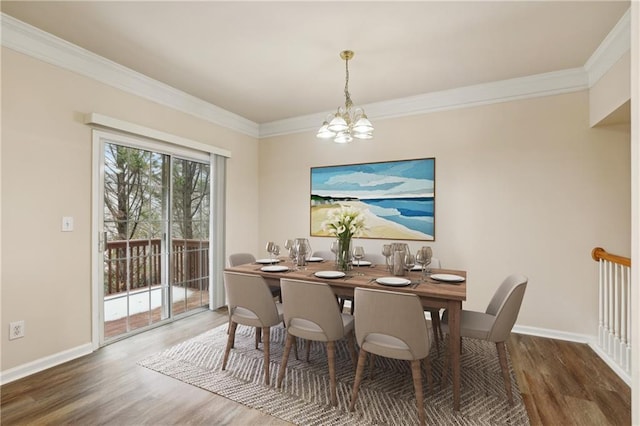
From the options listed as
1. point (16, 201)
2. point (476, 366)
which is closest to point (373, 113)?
point (476, 366)

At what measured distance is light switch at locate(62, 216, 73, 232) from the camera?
259 cm

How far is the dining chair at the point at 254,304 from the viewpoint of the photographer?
2.27 metres

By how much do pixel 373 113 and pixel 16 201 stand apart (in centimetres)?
364

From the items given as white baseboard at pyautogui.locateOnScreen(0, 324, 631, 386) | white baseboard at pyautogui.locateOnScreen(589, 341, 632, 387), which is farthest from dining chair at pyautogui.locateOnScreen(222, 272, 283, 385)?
white baseboard at pyautogui.locateOnScreen(589, 341, 632, 387)

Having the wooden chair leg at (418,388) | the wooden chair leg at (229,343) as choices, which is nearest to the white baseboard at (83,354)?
the wooden chair leg at (229,343)

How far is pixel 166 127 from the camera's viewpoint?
11.5 feet

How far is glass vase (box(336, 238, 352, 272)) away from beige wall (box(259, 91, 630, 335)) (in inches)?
54.6

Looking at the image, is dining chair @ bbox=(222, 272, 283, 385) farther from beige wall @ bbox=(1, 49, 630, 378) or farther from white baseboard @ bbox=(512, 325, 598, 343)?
white baseboard @ bbox=(512, 325, 598, 343)

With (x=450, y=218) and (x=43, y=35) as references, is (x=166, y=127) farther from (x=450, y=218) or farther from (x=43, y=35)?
(x=450, y=218)

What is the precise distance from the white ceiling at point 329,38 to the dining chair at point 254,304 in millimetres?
1889

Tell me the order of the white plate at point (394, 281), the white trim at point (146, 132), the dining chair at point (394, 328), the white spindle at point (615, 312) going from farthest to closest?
the white trim at point (146, 132) < the white spindle at point (615, 312) < the white plate at point (394, 281) < the dining chair at point (394, 328)

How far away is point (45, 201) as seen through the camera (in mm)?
2480

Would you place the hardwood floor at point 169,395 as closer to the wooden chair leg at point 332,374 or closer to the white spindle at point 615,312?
the white spindle at point 615,312

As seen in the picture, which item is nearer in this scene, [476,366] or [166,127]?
[476,366]
